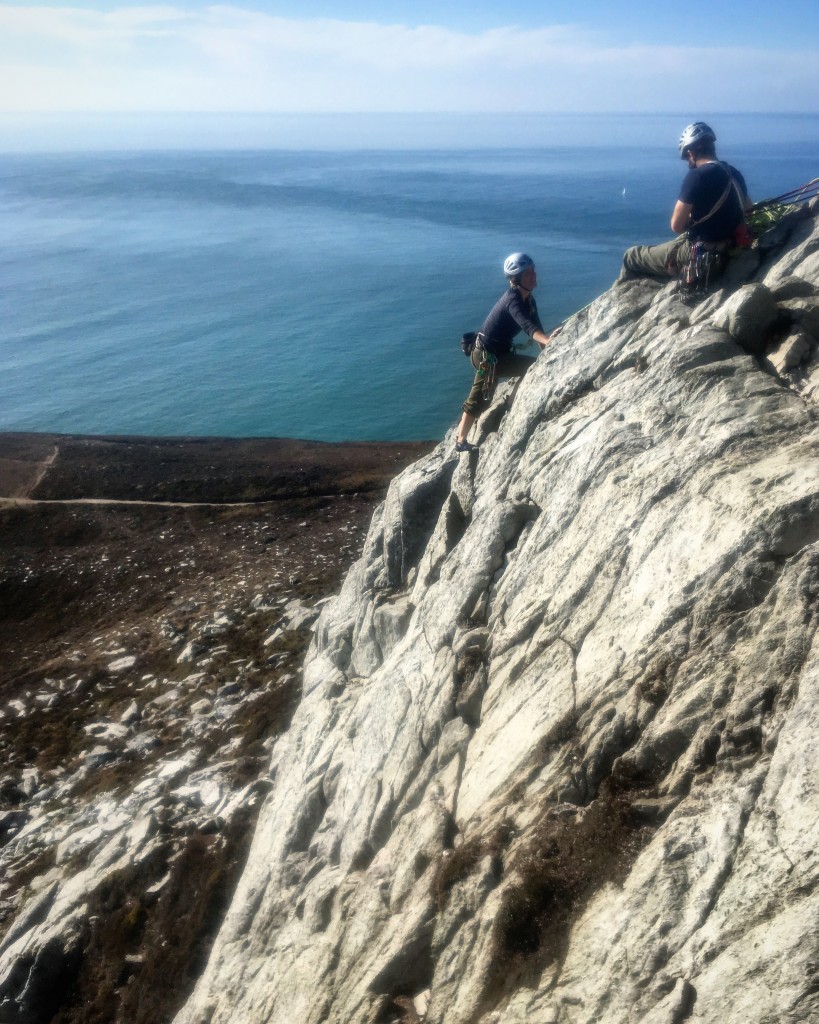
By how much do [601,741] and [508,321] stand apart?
1155cm

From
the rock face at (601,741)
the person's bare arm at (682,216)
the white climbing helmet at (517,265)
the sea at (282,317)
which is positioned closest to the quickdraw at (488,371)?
the rock face at (601,741)

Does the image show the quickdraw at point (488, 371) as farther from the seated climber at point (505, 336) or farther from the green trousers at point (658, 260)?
the green trousers at point (658, 260)

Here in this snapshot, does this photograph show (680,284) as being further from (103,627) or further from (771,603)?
(103,627)

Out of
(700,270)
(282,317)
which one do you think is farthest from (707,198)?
(282,317)

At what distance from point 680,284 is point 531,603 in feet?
28.0

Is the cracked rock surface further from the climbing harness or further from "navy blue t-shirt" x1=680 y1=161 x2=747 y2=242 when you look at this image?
the climbing harness

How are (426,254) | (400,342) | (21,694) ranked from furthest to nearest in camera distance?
(426,254)
(400,342)
(21,694)

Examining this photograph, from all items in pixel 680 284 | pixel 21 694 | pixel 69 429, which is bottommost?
pixel 21 694

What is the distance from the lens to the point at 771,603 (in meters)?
8.12

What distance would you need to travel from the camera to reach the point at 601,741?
30.1 feet

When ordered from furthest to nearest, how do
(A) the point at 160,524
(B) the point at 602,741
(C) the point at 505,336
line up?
(A) the point at 160,524 → (C) the point at 505,336 → (B) the point at 602,741

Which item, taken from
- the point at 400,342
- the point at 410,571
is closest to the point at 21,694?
the point at 410,571

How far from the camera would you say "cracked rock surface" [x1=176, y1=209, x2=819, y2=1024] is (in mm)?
7191

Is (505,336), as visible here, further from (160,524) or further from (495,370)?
(160,524)
